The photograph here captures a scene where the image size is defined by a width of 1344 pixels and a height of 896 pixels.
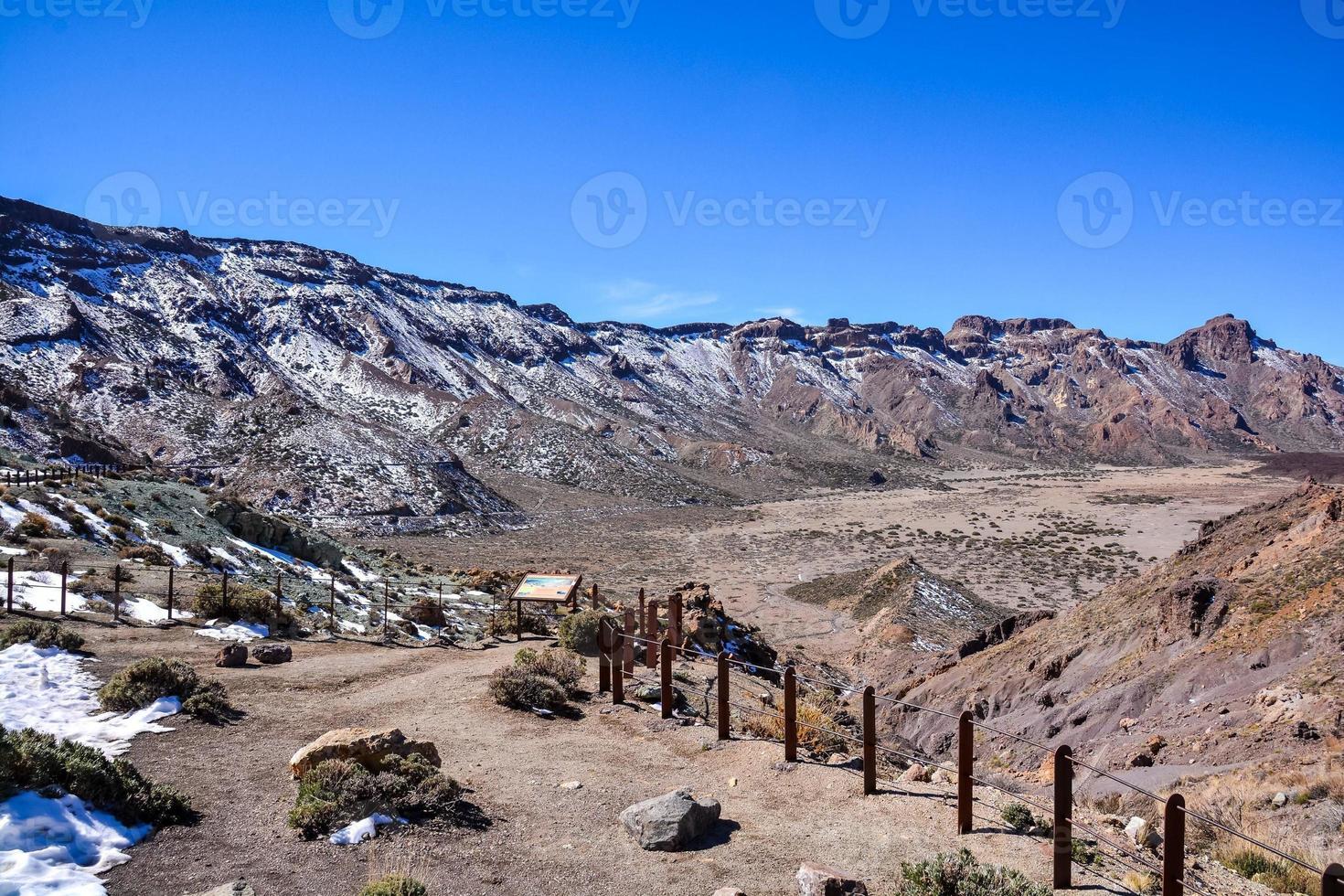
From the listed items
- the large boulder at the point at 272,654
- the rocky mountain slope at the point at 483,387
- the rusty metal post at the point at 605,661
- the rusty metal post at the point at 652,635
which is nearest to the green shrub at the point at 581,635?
the rusty metal post at the point at 652,635

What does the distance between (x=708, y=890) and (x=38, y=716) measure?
305 inches

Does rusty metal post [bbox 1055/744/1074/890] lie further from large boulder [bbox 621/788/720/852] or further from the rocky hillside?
the rocky hillside

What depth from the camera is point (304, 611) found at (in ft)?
57.4

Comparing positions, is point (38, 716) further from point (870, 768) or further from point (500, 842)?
point (870, 768)

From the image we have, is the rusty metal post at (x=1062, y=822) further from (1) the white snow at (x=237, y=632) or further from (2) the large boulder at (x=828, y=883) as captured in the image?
(1) the white snow at (x=237, y=632)

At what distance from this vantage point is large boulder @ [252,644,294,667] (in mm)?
12570

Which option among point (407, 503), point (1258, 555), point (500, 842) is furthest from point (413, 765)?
point (407, 503)

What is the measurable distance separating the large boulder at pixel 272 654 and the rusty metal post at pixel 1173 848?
12.4 metres

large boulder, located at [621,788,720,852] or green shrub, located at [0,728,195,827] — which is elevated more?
green shrub, located at [0,728,195,827]

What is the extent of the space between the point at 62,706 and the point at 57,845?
442 centimetres

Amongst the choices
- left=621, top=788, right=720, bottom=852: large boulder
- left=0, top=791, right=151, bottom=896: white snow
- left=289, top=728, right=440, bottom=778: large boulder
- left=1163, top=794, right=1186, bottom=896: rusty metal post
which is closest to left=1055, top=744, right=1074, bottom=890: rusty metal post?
left=1163, top=794, right=1186, bottom=896: rusty metal post

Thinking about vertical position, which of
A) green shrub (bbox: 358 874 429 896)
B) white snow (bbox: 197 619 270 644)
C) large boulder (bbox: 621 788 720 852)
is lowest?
white snow (bbox: 197 619 270 644)

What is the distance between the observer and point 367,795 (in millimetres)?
6609

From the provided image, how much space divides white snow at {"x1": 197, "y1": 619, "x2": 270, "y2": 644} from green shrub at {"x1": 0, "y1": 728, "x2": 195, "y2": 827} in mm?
7535
